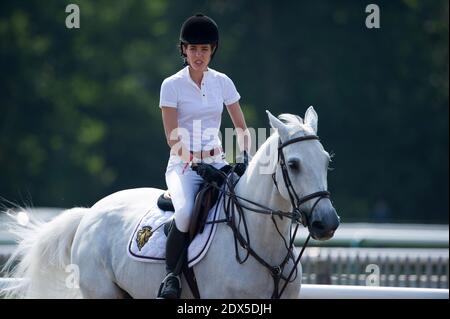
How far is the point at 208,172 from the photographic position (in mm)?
8602

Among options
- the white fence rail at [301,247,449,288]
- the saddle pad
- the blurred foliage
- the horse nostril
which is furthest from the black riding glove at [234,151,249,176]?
the blurred foliage

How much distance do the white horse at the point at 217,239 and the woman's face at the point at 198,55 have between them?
799 millimetres

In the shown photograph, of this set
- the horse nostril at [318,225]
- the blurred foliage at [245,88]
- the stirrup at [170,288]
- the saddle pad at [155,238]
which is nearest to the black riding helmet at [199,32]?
the saddle pad at [155,238]

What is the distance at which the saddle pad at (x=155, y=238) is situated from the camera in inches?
336

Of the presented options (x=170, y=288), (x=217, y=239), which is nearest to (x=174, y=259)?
(x=170, y=288)

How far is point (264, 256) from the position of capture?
8297 mm

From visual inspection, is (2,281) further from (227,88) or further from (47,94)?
(47,94)

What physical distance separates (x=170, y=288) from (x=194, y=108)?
1.43 metres

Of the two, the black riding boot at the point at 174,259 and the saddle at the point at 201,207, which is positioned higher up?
the saddle at the point at 201,207

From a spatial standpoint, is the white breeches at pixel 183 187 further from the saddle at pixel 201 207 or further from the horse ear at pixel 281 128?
the horse ear at pixel 281 128

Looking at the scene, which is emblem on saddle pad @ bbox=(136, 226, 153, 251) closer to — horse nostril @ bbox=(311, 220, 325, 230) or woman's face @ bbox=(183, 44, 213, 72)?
woman's face @ bbox=(183, 44, 213, 72)

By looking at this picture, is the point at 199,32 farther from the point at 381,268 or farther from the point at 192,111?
the point at 381,268
